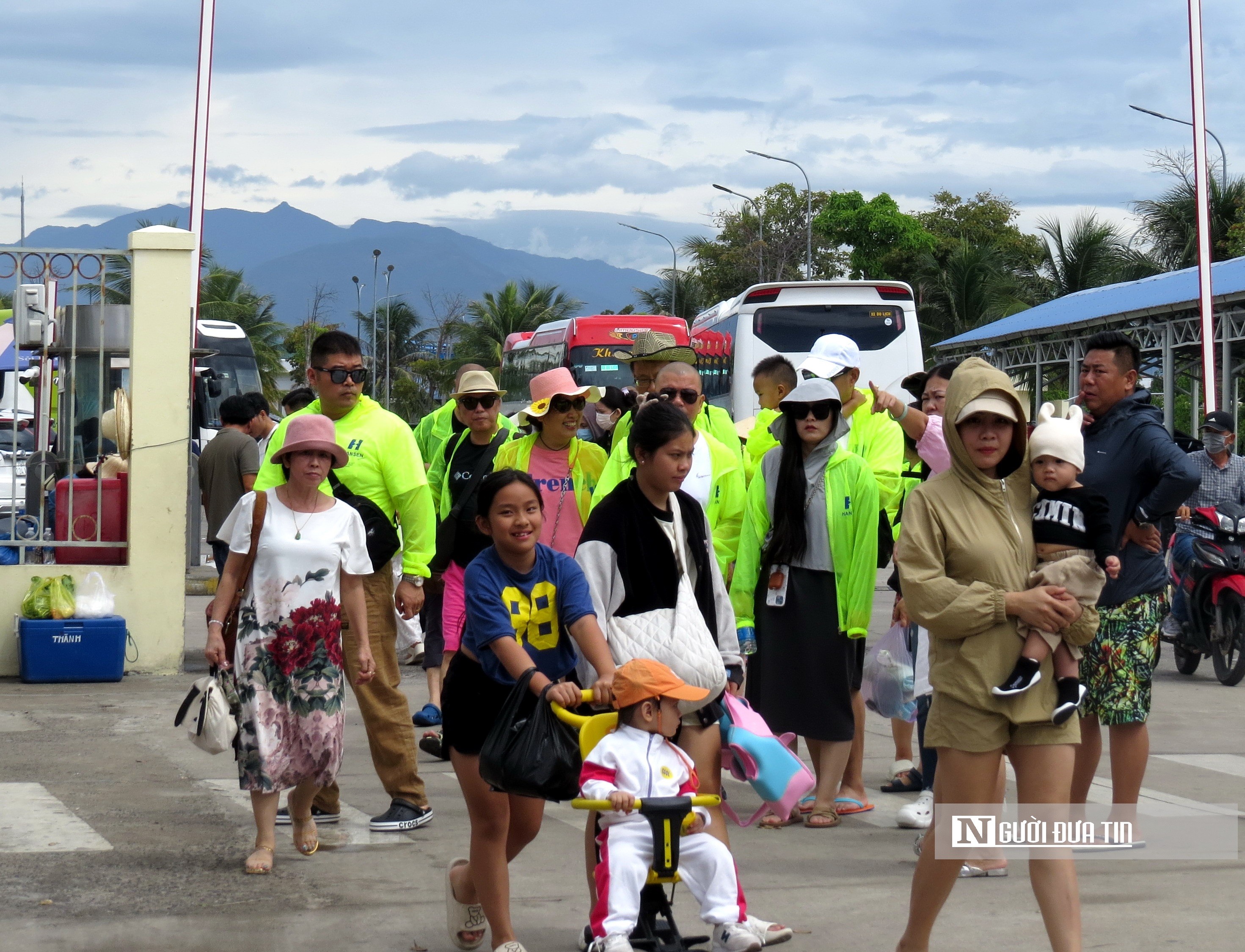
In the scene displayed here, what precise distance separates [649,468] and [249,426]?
305 inches

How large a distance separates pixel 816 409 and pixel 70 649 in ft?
20.1

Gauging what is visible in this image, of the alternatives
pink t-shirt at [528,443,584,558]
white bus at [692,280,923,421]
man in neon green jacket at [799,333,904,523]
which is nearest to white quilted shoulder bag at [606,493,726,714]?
pink t-shirt at [528,443,584,558]

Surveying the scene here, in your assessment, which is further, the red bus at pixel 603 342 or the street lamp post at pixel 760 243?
the street lamp post at pixel 760 243

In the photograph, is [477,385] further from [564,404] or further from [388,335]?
[388,335]

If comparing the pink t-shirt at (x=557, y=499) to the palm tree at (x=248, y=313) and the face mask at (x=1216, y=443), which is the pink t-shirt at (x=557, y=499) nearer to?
the face mask at (x=1216, y=443)

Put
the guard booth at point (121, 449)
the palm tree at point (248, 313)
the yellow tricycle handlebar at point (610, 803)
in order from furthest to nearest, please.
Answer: the palm tree at point (248, 313) → the guard booth at point (121, 449) → the yellow tricycle handlebar at point (610, 803)

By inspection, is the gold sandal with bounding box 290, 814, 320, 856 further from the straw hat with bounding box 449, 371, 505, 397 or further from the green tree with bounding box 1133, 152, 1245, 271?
the green tree with bounding box 1133, 152, 1245, 271

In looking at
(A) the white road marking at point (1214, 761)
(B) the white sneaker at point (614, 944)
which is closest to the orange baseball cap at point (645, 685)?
(B) the white sneaker at point (614, 944)

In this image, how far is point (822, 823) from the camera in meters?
6.21

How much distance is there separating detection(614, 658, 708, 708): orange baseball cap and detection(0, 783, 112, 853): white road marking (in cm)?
269

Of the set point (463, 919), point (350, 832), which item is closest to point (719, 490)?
point (350, 832)

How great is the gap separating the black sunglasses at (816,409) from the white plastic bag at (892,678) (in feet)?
3.29

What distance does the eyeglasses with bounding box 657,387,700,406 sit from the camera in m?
6.59

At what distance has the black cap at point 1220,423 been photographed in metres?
11.0
